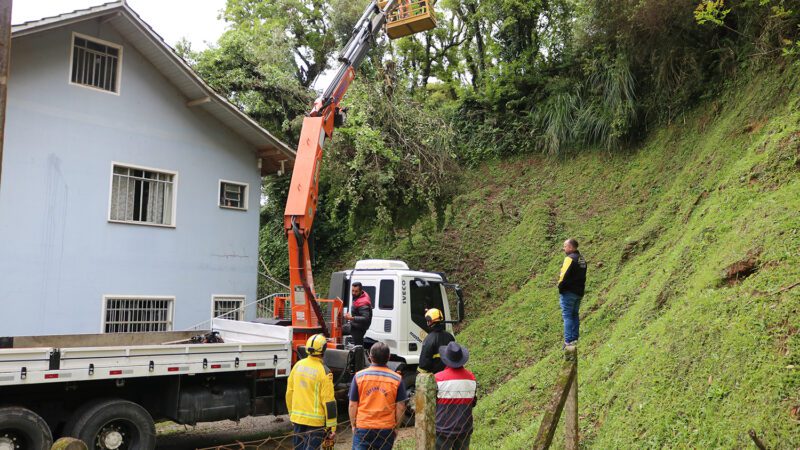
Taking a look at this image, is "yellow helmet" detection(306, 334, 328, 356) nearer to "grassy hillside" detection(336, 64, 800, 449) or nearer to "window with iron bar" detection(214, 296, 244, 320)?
"grassy hillside" detection(336, 64, 800, 449)

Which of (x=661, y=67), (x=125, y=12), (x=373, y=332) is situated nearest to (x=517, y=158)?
(x=661, y=67)

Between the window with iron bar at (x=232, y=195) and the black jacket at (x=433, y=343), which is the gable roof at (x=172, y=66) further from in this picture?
the black jacket at (x=433, y=343)

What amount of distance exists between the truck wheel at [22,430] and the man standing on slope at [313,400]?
10.1 ft

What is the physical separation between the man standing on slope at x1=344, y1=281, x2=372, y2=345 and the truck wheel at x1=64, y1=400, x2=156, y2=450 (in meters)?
3.17

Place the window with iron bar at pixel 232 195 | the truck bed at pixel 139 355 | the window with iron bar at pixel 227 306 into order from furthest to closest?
1. the window with iron bar at pixel 232 195
2. the window with iron bar at pixel 227 306
3. the truck bed at pixel 139 355

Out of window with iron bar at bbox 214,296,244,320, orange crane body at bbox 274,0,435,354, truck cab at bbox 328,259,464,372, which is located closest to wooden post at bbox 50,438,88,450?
orange crane body at bbox 274,0,435,354

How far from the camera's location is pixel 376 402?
532cm

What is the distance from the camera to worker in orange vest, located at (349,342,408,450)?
17.4 feet

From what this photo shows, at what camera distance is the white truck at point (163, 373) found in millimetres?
6688

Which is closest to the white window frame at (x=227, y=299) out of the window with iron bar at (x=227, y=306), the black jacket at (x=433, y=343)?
the window with iron bar at (x=227, y=306)

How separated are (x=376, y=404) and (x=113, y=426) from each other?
4.00 m

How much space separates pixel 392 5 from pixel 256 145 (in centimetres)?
473

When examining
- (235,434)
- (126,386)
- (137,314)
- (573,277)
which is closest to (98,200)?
(137,314)

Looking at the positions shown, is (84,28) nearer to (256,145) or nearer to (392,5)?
(256,145)
